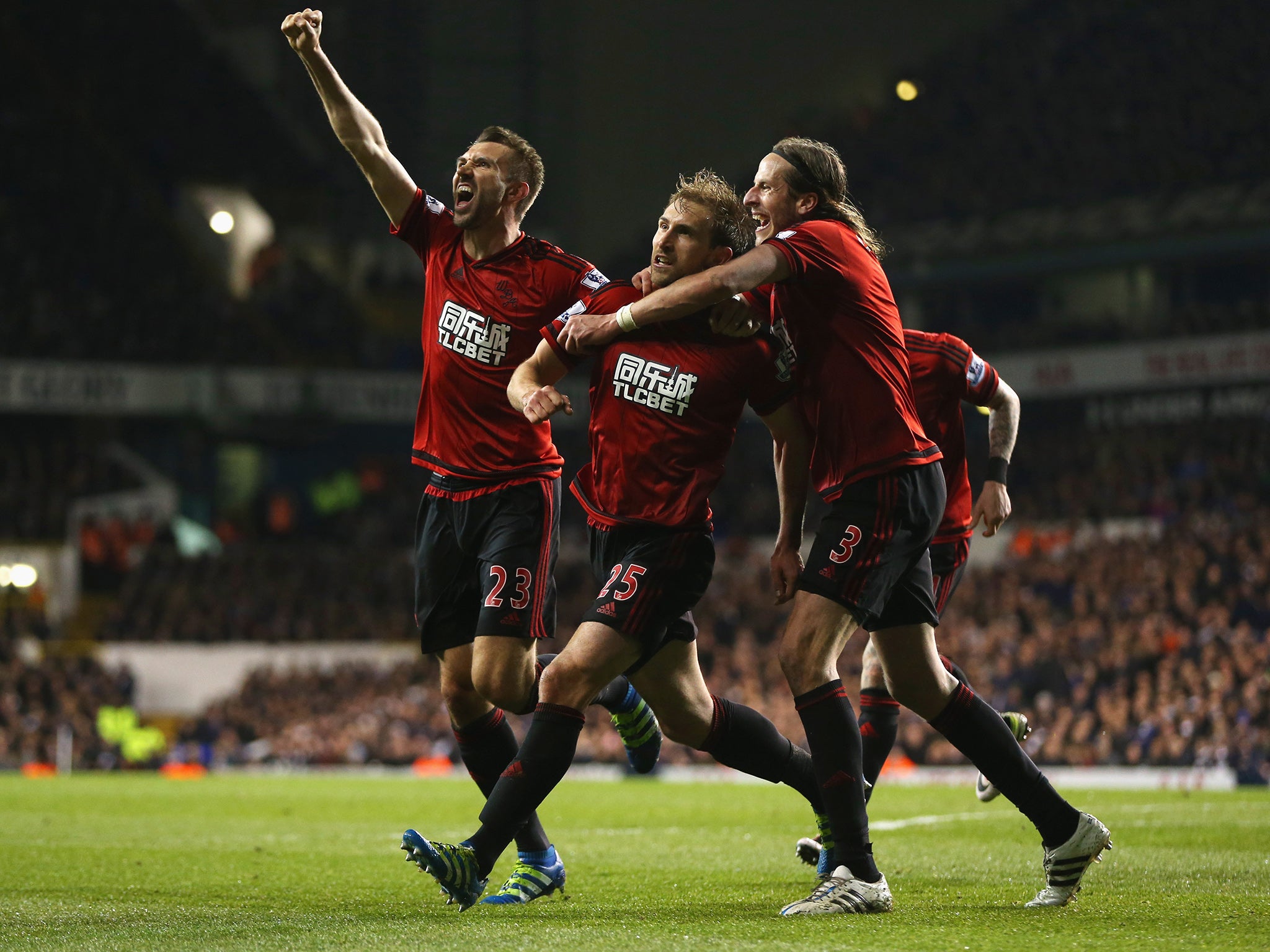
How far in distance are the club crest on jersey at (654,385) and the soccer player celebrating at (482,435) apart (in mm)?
758

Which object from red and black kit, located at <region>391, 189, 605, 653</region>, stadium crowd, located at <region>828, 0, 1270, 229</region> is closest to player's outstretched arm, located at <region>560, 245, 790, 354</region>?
red and black kit, located at <region>391, 189, 605, 653</region>

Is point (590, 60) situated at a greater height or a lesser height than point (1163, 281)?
greater

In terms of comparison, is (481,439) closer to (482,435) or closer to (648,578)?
(482,435)

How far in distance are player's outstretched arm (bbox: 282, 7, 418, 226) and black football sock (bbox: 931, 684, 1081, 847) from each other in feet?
10.0

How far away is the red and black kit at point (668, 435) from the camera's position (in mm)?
5574

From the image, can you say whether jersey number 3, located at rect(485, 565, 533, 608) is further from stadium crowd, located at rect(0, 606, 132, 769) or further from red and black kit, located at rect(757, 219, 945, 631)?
stadium crowd, located at rect(0, 606, 132, 769)

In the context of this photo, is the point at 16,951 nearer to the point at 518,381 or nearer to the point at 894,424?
the point at 518,381

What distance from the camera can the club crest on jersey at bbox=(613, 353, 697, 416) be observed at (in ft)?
18.3

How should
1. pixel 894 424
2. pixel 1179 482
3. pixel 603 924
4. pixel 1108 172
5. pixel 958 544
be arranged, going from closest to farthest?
pixel 603 924 → pixel 894 424 → pixel 958 544 → pixel 1179 482 → pixel 1108 172

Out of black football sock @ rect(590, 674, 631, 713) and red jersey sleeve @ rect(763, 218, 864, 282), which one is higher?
red jersey sleeve @ rect(763, 218, 864, 282)

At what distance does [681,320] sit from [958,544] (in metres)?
2.47

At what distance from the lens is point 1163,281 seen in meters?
32.6

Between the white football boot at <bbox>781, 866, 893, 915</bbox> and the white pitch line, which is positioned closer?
the white football boot at <bbox>781, 866, 893, 915</bbox>

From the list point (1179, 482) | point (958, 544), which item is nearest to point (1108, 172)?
point (1179, 482)
